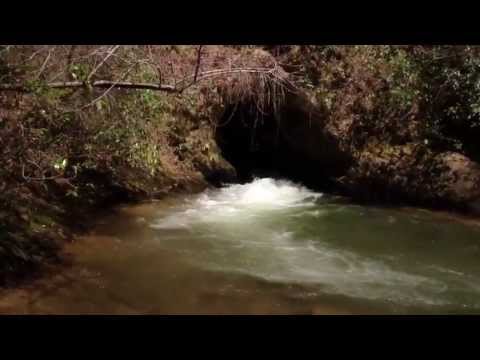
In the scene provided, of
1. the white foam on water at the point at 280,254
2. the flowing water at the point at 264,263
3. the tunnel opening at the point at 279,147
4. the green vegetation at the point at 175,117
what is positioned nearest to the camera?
the flowing water at the point at 264,263

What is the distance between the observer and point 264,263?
19.7 ft

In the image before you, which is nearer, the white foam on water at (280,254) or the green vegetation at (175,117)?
the green vegetation at (175,117)

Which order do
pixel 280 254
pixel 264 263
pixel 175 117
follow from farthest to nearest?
pixel 175 117
pixel 280 254
pixel 264 263

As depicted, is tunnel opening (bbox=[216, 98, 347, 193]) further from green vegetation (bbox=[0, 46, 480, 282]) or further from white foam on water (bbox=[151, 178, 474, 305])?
white foam on water (bbox=[151, 178, 474, 305])

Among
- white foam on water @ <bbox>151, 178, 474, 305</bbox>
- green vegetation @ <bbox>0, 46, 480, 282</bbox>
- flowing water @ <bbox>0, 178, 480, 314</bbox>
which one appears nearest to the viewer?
flowing water @ <bbox>0, 178, 480, 314</bbox>

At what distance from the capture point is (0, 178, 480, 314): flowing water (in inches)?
188

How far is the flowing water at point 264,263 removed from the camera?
478 centimetres

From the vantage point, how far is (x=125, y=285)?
5023 mm

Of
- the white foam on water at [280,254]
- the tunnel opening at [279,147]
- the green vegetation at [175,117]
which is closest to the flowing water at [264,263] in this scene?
the white foam on water at [280,254]

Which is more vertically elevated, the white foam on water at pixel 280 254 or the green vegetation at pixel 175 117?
the green vegetation at pixel 175 117

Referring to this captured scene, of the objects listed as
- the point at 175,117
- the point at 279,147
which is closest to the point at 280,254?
the point at 175,117

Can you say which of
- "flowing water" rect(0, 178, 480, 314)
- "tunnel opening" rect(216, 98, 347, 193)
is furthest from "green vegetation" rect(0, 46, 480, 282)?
"flowing water" rect(0, 178, 480, 314)

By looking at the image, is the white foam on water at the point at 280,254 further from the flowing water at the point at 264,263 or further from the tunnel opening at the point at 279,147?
the tunnel opening at the point at 279,147

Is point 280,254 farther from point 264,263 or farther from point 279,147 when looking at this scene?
point 279,147
